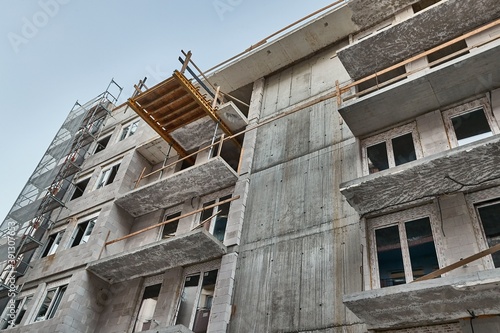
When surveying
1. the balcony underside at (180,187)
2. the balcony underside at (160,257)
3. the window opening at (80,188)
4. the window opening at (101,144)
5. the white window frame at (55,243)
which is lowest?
the balcony underside at (160,257)

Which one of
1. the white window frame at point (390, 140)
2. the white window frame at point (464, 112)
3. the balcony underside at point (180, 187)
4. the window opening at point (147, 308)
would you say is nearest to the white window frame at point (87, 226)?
the balcony underside at point (180, 187)

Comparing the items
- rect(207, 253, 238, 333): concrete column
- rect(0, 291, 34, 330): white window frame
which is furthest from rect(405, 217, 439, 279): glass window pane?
rect(0, 291, 34, 330): white window frame

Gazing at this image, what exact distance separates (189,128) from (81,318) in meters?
8.22

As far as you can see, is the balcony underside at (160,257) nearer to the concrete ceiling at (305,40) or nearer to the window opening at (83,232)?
the window opening at (83,232)

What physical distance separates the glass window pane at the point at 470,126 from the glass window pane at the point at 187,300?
8.59 m

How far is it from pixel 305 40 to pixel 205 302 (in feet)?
34.6

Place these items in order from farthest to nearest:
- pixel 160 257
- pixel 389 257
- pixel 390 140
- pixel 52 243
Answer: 1. pixel 52 243
2. pixel 160 257
3. pixel 390 140
4. pixel 389 257

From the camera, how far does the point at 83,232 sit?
16891 millimetres

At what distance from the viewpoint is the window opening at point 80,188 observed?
64.5 feet

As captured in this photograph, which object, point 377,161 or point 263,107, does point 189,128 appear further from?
point 377,161

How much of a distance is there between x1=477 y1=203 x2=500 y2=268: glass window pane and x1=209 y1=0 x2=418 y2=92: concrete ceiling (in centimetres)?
835

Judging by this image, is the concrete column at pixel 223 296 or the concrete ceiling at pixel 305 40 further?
the concrete ceiling at pixel 305 40

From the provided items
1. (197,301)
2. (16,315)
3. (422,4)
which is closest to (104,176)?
(16,315)

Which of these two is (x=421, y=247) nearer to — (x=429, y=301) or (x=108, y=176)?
(x=429, y=301)
